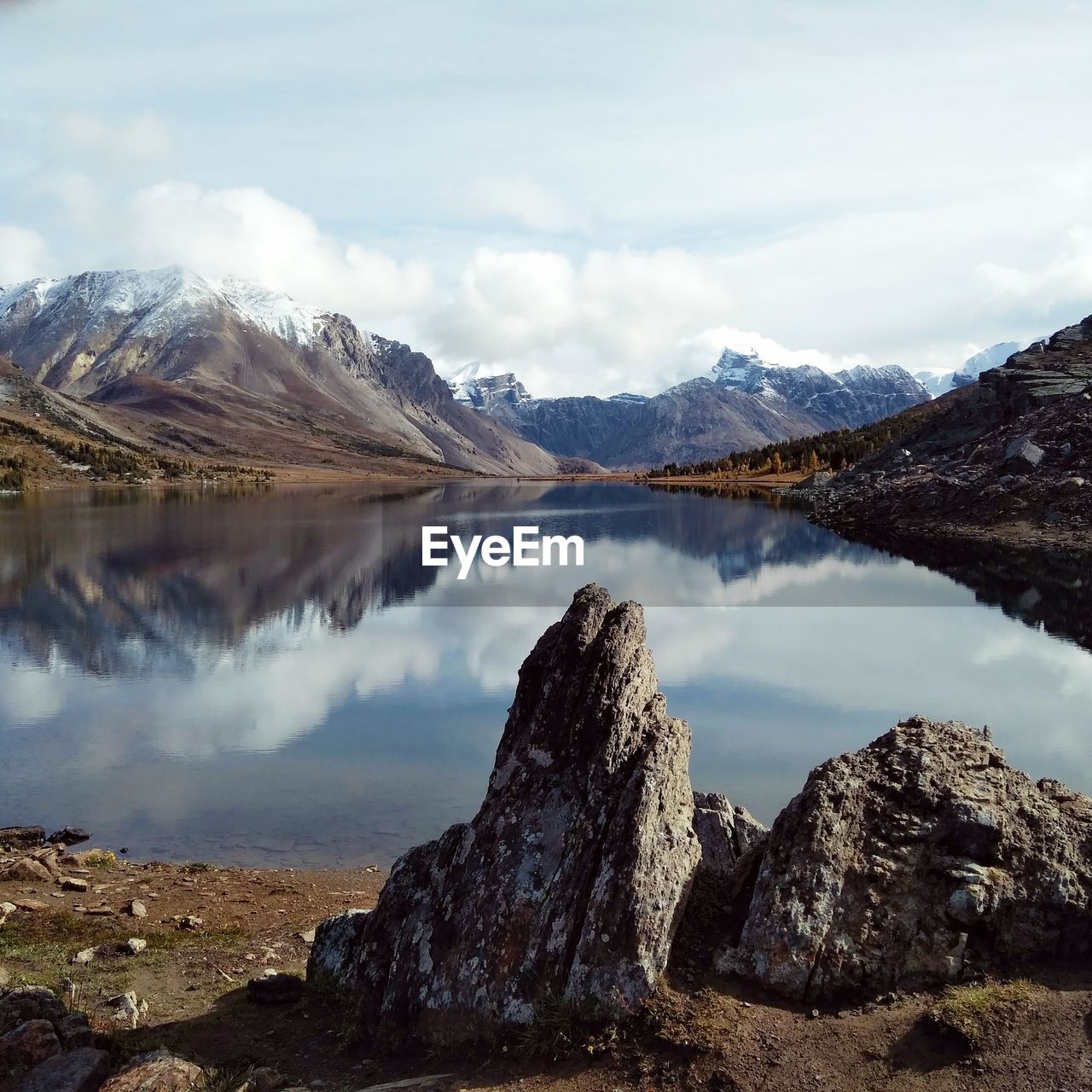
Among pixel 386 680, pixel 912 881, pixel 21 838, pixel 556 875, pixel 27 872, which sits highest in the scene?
pixel 912 881

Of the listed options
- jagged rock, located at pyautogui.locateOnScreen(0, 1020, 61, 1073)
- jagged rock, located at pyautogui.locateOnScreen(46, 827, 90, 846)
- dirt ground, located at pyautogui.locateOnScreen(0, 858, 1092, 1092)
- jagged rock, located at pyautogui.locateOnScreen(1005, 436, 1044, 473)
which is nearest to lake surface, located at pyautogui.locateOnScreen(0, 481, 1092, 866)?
jagged rock, located at pyautogui.locateOnScreen(46, 827, 90, 846)

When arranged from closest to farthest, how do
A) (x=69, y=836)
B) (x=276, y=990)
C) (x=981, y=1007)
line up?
(x=981, y=1007) < (x=276, y=990) < (x=69, y=836)

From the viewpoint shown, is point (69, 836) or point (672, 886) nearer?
point (672, 886)

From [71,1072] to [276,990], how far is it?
301 centimetres

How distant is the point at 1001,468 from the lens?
3282 inches

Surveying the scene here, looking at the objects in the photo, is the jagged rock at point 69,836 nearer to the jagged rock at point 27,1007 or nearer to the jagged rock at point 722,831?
the jagged rock at point 27,1007

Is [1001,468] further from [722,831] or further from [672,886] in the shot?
[672,886]

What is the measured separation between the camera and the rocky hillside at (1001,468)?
7350cm

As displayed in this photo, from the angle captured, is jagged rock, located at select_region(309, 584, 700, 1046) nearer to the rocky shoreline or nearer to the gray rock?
the rocky shoreline

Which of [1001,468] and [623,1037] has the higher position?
[1001,468]

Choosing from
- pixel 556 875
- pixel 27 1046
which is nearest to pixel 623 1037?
pixel 556 875

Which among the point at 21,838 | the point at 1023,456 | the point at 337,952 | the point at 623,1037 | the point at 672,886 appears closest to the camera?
the point at 623,1037

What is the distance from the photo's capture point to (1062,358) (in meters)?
111

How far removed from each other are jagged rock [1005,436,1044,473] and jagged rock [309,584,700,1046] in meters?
78.0
